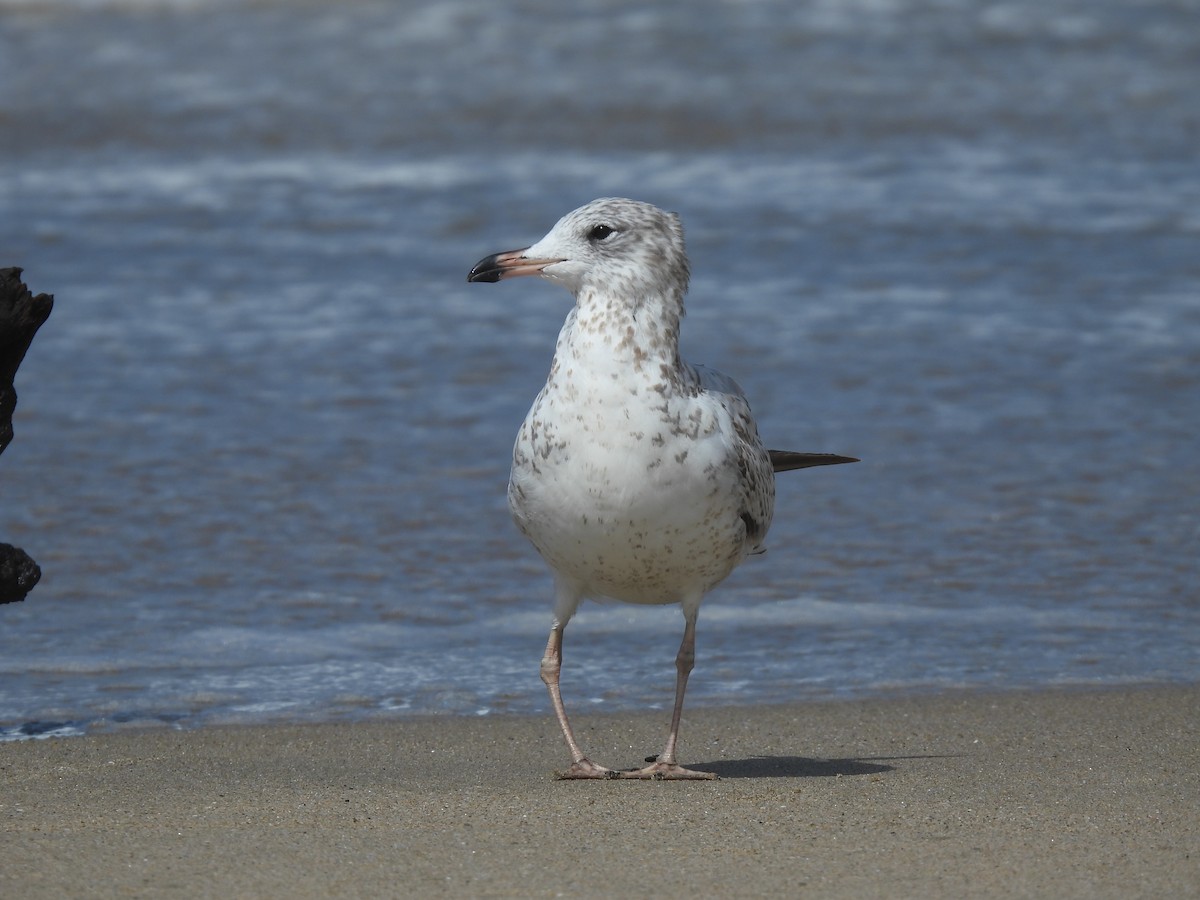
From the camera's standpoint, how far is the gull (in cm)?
488

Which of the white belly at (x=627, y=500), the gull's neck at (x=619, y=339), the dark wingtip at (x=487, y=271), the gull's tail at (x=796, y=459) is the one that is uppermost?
the dark wingtip at (x=487, y=271)

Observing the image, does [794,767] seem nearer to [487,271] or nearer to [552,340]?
[487,271]

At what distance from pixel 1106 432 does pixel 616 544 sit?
14.2ft

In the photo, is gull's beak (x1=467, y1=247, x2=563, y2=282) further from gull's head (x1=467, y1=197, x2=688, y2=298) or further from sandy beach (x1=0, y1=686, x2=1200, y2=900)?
sandy beach (x1=0, y1=686, x2=1200, y2=900)

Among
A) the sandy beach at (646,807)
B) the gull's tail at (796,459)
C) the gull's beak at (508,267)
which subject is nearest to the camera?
the sandy beach at (646,807)

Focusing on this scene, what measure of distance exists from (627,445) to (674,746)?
89cm

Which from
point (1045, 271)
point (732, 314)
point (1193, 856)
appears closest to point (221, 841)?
point (1193, 856)

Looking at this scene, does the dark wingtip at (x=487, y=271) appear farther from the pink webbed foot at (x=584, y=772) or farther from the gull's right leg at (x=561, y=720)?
the pink webbed foot at (x=584, y=772)

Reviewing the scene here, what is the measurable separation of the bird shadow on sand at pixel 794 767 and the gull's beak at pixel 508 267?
1.47 m

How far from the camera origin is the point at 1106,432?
8.59 metres

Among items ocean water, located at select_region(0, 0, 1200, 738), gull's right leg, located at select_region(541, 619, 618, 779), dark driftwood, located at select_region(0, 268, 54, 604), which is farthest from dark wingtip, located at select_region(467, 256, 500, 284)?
ocean water, located at select_region(0, 0, 1200, 738)

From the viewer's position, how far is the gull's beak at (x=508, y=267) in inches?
201

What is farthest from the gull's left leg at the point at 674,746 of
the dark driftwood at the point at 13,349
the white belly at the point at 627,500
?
the dark driftwood at the point at 13,349

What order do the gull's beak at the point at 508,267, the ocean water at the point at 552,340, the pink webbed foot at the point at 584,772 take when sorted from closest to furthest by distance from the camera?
the pink webbed foot at the point at 584,772
the gull's beak at the point at 508,267
the ocean water at the point at 552,340
